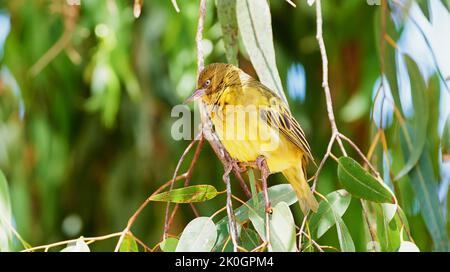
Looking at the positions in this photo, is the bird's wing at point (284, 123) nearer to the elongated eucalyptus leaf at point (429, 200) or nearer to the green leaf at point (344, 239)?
the green leaf at point (344, 239)

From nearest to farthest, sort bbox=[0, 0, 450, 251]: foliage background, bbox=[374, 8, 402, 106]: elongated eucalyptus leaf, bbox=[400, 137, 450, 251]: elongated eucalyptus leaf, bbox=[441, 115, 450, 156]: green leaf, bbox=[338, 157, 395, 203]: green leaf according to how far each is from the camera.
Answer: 1. bbox=[338, 157, 395, 203]: green leaf
2. bbox=[400, 137, 450, 251]: elongated eucalyptus leaf
3. bbox=[374, 8, 402, 106]: elongated eucalyptus leaf
4. bbox=[441, 115, 450, 156]: green leaf
5. bbox=[0, 0, 450, 251]: foliage background

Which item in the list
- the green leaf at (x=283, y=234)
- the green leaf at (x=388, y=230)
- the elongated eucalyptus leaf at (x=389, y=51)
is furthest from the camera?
the elongated eucalyptus leaf at (x=389, y=51)

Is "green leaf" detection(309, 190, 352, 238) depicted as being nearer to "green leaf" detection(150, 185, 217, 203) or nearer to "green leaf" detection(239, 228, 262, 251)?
"green leaf" detection(239, 228, 262, 251)

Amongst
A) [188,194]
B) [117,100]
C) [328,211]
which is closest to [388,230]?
[328,211]

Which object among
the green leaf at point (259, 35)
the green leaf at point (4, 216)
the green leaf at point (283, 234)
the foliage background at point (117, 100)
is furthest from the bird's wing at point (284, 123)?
the foliage background at point (117, 100)

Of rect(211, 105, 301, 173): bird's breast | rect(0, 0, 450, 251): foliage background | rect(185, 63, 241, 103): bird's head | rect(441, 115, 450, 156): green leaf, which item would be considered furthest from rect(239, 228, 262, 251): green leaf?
rect(0, 0, 450, 251): foliage background
